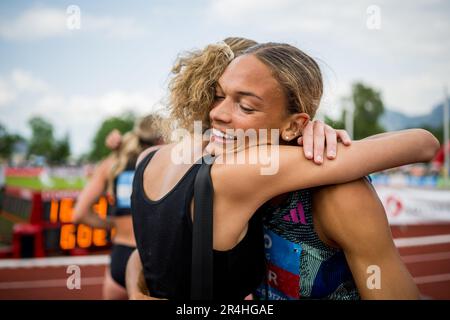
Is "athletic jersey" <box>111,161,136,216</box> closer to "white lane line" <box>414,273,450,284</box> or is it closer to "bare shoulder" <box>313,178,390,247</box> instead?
"bare shoulder" <box>313,178,390,247</box>

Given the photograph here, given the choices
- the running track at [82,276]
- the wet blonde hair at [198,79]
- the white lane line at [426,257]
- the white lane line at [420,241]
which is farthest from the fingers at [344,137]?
the white lane line at [420,241]

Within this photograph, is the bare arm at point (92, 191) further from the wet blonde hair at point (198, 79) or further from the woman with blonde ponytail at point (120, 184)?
the wet blonde hair at point (198, 79)

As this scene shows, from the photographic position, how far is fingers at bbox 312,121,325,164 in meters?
1.29

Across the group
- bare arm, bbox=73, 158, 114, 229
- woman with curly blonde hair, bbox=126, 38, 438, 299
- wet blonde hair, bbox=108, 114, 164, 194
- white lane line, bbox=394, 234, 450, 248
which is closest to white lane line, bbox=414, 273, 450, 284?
white lane line, bbox=394, 234, 450, 248

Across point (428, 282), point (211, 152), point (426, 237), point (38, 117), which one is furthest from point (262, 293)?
point (38, 117)

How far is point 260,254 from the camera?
152cm

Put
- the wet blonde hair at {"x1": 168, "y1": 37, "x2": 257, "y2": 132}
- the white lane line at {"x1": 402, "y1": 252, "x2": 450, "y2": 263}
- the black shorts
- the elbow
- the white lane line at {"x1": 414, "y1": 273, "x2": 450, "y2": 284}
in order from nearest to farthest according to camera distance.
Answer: the elbow → the wet blonde hair at {"x1": 168, "y1": 37, "x2": 257, "y2": 132} → the black shorts → the white lane line at {"x1": 414, "y1": 273, "x2": 450, "y2": 284} → the white lane line at {"x1": 402, "y1": 252, "x2": 450, "y2": 263}

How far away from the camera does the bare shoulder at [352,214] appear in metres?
1.25

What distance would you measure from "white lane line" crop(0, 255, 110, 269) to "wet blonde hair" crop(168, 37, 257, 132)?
23.1ft

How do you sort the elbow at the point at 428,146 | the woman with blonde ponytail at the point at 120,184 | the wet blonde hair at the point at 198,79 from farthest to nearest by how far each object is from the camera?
the woman with blonde ponytail at the point at 120,184 < the wet blonde hair at the point at 198,79 < the elbow at the point at 428,146

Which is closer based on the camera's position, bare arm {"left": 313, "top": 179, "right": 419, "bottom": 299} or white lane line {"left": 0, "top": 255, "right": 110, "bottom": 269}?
bare arm {"left": 313, "top": 179, "right": 419, "bottom": 299}

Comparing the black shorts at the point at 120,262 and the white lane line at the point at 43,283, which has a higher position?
the black shorts at the point at 120,262
